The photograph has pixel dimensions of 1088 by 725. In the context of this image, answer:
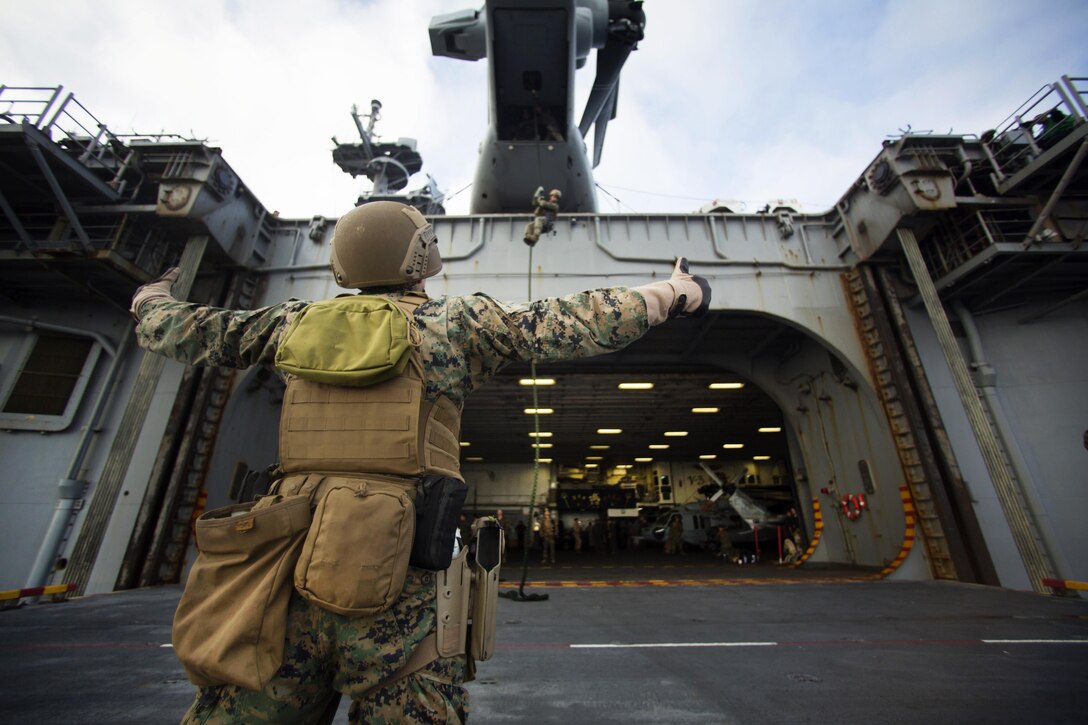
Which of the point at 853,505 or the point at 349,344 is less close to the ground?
the point at 853,505

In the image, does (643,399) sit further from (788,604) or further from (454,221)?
(788,604)

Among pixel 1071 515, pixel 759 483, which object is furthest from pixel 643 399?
pixel 759 483

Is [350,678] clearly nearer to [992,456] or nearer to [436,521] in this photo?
[436,521]

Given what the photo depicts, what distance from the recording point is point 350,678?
122 cm

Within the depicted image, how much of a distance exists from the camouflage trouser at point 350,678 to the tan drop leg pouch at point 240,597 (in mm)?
65

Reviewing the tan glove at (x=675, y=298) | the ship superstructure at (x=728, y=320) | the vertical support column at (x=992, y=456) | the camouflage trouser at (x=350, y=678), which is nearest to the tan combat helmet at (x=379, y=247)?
the tan glove at (x=675, y=298)

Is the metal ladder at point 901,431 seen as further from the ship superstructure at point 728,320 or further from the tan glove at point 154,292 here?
the tan glove at point 154,292

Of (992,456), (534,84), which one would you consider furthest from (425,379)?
(534,84)

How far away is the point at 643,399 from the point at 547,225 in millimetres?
10114

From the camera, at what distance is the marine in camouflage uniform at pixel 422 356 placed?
1203mm

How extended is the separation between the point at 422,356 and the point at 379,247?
0.48 metres

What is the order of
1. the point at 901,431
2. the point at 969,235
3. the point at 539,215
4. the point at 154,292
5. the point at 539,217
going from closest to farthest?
1. the point at 154,292
2. the point at 539,217
3. the point at 539,215
4. the point at 901,431
5. the point at 969,235

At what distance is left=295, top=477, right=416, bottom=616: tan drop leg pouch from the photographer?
116 cm

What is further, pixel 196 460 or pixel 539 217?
pixel 196 460
